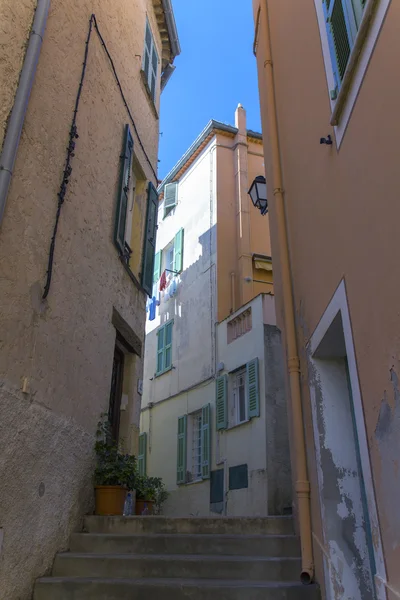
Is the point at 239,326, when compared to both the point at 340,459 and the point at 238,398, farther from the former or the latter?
the point at 340,459

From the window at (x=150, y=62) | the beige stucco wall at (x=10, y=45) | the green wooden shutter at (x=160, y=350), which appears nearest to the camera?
the beige stucco wall at (x=10, y=45)

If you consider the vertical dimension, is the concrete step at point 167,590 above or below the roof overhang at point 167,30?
below

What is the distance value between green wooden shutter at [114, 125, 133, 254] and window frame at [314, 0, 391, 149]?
3.31 m

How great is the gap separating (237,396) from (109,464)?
5.42 m

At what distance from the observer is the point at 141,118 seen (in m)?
8.15

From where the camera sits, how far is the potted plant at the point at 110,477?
528cm

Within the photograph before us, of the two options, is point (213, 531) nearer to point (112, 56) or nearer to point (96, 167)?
point (96, 167)

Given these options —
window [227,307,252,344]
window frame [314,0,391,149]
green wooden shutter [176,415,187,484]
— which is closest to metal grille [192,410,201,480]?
green wooden shutter [176,415,187,484]

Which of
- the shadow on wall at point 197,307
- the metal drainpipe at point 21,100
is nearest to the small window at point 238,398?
the shadow on wall at point 197,307

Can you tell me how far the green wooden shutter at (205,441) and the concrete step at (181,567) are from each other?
6.62 metres

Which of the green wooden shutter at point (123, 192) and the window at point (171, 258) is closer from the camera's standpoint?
the green wooden shutter at point (123, 192)

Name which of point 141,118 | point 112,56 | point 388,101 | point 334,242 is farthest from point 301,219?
point 141,118

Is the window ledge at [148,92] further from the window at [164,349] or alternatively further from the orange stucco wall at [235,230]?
the window at [164,349]

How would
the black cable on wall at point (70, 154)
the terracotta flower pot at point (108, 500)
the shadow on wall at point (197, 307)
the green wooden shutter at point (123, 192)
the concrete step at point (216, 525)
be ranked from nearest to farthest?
the black cable on wall at point (70, 154), the concrete step at point (216, 525), the terracotta flower pot at point (108, 500), the green wooden shutter at point (123, 192), the shadow on wall at point (197, 307)
